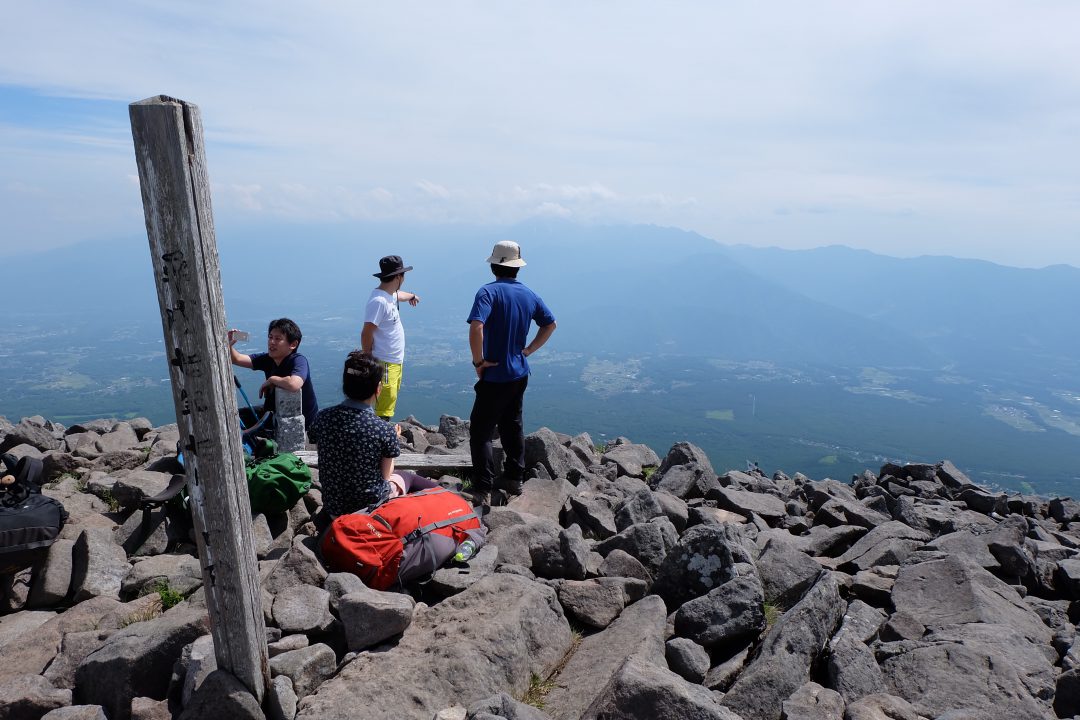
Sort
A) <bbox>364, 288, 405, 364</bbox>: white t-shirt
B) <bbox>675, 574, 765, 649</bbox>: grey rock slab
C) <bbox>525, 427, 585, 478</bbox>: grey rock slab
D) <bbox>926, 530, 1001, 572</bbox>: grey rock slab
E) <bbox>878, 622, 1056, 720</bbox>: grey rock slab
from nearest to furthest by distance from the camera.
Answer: <bbox>878, 622, 1056, 720</bbox>: grey rock slab < <bbox>675, 574, 765, 649</bbox>: grey rock slab < <bbox>926, 530, 1001, 572</bbox>: grey rock slab < <bbox>364, 288, 405, 364</bbox>: white t-shirt < <bbox>525, 427, 585, 478</bbox>: grey rock slab

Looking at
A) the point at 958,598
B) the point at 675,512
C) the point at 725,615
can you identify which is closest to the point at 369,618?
the point at 725,615

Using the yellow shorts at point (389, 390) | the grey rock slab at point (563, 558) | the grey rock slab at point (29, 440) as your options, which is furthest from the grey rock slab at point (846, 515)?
the grey rock slab at point (29, 440)

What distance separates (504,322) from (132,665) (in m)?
5.34

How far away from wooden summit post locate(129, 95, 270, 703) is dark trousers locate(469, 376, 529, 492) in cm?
465

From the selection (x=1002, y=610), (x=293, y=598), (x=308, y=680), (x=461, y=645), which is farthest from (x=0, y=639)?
(x=1002, y=610)

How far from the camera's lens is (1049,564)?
8.74 m

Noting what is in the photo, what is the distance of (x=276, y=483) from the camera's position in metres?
7.36

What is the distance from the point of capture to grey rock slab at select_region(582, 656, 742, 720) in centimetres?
427

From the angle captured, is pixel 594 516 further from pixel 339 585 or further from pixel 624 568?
pixel 339 585

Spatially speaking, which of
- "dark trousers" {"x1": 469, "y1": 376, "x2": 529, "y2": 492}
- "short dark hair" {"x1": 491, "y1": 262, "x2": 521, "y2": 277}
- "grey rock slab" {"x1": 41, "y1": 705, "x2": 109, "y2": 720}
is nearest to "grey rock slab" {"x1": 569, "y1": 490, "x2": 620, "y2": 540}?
"dark trousers" {"x1": 469, "y1": 376, "x2": 529, "y2": 492}

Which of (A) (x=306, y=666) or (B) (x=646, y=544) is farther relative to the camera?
(B) (x=646, y=544)

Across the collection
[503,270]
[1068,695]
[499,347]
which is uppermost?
[503,270]

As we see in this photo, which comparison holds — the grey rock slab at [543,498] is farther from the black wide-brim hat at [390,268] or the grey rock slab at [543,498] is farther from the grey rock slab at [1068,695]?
the grey rock slab at [1068,695]

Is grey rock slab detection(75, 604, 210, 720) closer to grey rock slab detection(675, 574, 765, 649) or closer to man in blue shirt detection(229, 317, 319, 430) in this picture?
man in blue shirt detection(229, 317, 319, 430)
